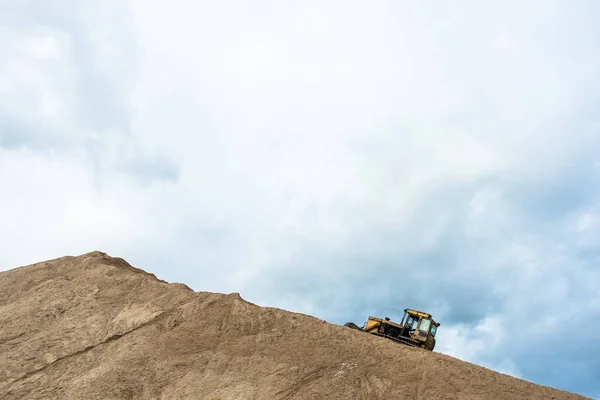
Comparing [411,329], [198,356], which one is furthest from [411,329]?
[198,356]

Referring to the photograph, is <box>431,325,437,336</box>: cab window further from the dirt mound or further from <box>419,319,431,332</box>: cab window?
the dirt mound

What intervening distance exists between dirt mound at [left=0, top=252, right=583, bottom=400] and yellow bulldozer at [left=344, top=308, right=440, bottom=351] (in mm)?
6375

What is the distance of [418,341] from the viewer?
88.8 feet

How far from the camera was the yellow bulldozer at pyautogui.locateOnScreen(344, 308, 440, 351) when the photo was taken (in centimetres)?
2717

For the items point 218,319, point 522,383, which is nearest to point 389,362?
point 522,383

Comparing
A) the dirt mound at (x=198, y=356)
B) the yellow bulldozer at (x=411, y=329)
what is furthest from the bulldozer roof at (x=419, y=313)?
the dirt mound at (x=198, y=356)

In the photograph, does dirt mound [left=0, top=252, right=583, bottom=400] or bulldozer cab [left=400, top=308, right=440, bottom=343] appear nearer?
dirt mound [left=0, top=252, right=583, bottom=400]

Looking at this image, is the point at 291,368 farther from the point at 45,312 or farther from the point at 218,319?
the point at 45,312

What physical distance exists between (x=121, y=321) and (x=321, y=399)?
30.7 feet

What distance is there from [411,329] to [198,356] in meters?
12.2

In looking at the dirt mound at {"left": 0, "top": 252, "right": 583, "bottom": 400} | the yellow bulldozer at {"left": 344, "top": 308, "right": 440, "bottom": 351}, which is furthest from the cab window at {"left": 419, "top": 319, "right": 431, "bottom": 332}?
the dirt mound at {"left": 0, "top": 252, "right": 583, "bottom": 400}

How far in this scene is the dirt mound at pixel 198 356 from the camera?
1881cm

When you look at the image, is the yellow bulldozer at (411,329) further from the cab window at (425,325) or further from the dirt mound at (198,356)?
the dirt mound at (198,356)

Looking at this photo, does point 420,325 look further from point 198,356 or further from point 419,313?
point 198,356
